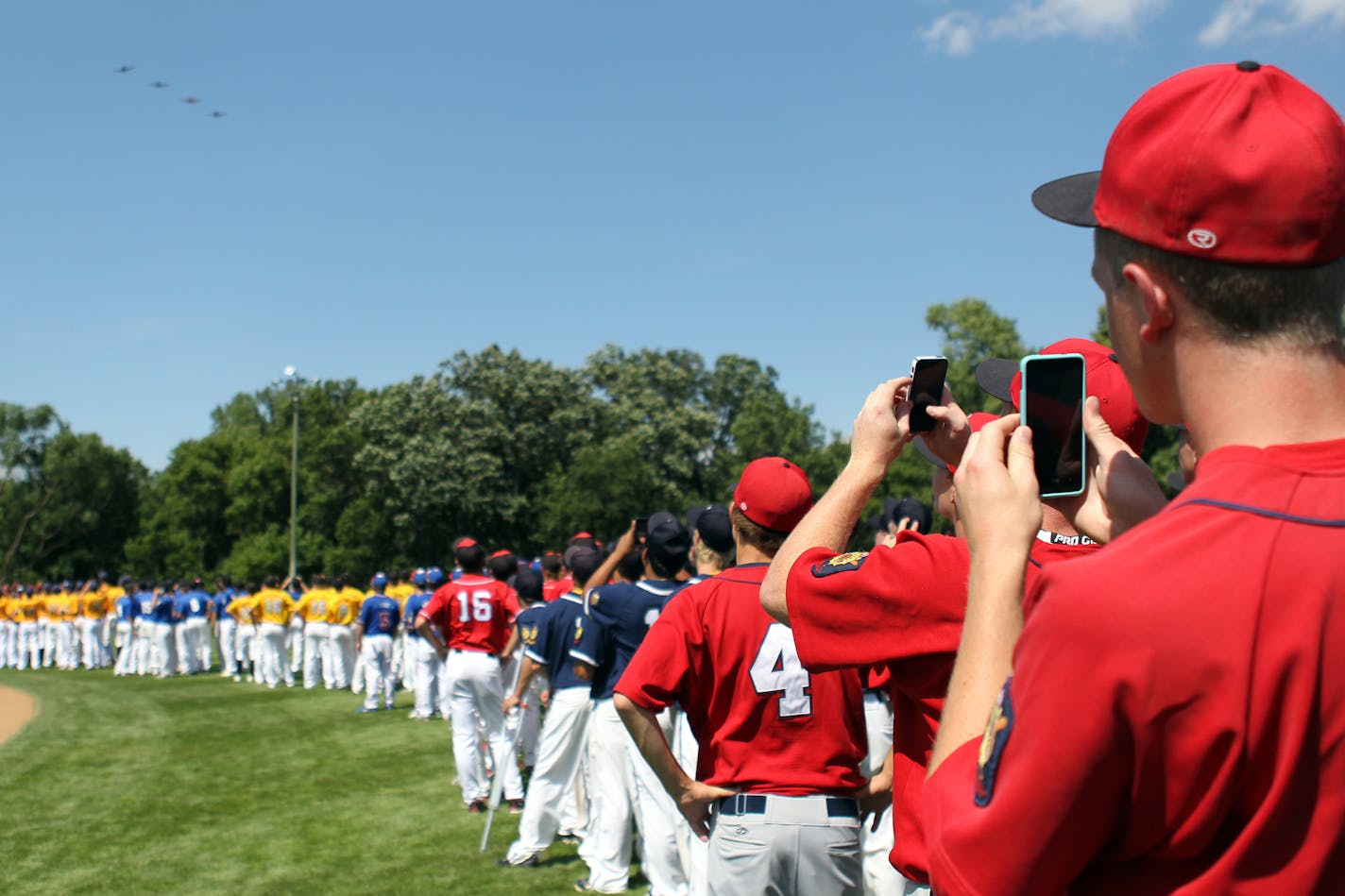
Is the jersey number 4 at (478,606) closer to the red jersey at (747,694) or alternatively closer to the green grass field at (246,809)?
the green grass field at (246,809)

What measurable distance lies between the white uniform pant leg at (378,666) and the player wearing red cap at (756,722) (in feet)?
52.8

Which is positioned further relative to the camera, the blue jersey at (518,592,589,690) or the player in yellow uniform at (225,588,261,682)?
the player in yellow uniform at (225,588,261,682)

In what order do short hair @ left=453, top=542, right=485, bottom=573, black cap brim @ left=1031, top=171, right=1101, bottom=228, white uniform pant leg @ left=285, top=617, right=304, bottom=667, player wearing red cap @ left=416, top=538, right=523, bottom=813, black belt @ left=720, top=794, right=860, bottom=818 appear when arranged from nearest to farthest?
black cap brim @ left=1031, top=171, right=1101, bottom=228 < black belt @ left=720, top=794, right=860, bottom=818 < player wearing red cap @ left=416, top=538, right=523, bottom=813 < short hair @ left=453, top=542, right=485, bottom=573 < white uniform pant leg @ left=285, top=617, right=304, bottom=667

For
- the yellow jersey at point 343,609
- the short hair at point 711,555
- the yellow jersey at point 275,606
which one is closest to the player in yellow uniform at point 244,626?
the yellow jersey at point 275,606

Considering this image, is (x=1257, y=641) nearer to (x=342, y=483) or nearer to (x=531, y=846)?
(x=531, y=846)

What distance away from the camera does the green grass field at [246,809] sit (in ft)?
31.6

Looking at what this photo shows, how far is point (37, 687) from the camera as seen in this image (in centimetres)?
2661

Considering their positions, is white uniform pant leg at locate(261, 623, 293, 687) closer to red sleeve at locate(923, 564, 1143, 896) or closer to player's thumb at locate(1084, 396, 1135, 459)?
player's thumb at locate(1084, 396, 1135, 459)

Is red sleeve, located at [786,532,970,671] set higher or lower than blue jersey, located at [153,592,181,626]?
higher

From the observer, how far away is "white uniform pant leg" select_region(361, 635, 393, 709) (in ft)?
66.6

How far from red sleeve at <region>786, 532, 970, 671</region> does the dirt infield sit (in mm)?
19843

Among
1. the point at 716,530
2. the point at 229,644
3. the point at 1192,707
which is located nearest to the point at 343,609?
the point at 229,644

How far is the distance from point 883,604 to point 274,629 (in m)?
25.3

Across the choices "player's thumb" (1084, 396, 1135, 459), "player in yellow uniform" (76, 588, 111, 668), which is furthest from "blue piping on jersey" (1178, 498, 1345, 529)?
"player in yellow uniform" (76, 588, 111, 668)
